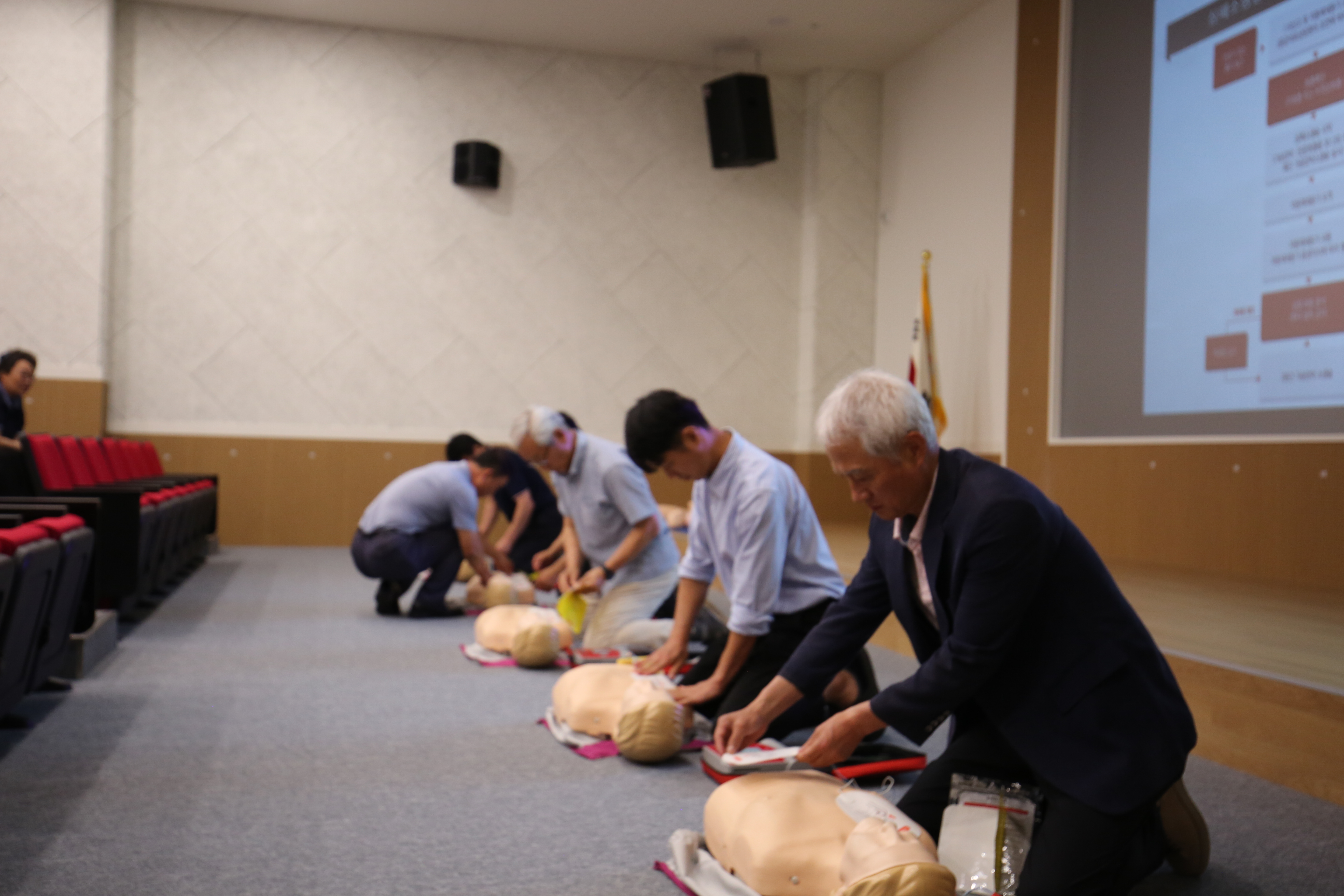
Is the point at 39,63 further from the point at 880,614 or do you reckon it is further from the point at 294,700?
the point at 880,614

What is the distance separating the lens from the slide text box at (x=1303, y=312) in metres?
4.22

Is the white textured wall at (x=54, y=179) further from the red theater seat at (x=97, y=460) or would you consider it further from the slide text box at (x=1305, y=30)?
the slide text box at (x=1305, y=30)

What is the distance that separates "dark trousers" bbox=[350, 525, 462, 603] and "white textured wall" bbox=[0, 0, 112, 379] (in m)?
3.67

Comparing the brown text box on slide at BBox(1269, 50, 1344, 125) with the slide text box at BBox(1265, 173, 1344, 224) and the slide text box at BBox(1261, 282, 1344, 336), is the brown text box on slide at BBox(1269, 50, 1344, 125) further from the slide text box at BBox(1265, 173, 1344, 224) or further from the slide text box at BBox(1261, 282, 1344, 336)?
the slide text box at BBox(1261, 282, 1344, 336)

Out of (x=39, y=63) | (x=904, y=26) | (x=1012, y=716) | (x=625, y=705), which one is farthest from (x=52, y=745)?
(x=904, y=26)

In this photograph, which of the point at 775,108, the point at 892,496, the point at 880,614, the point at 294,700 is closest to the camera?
the point at 892,496

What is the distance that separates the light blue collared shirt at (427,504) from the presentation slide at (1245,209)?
3.53m

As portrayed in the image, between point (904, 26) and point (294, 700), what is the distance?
6.53 meters

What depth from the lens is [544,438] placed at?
3781 mm

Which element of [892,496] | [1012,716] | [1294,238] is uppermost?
[1294,238]

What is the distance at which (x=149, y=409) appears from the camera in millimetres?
7523

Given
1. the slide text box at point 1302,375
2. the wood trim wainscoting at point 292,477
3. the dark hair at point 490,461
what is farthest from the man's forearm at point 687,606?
the wood trim wainscoting at point 292,477

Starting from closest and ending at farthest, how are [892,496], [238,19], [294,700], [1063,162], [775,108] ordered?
Result: [892,496]
[294,700]
[1063,162]
[238,19]
[775,108]

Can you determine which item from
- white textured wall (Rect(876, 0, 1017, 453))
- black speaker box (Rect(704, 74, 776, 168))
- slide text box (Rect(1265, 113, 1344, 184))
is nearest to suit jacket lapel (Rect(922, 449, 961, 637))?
slide text box (Rect(1265, 113, 1344, 184))
